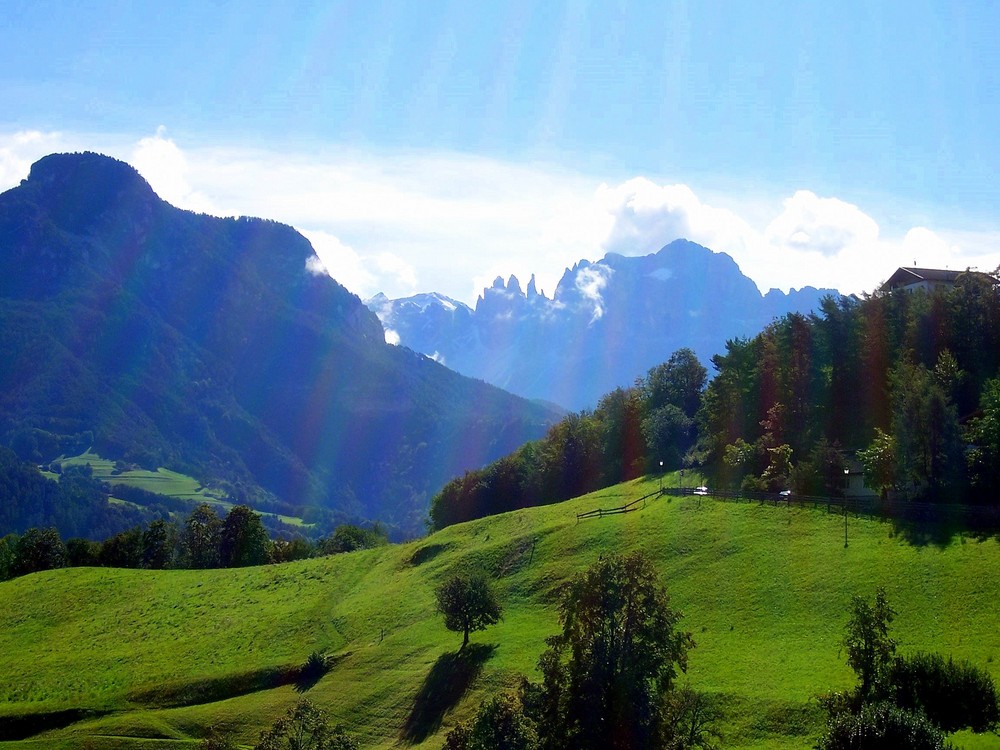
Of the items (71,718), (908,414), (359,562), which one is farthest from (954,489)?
(71,718)

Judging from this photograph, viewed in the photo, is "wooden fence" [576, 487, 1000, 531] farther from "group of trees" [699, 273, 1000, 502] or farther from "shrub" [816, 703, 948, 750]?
"shrub" [816, 703, 948, 750]

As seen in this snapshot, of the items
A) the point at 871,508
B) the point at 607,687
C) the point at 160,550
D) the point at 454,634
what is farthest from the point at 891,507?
the point at 160,550

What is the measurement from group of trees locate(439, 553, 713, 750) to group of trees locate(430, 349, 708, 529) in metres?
68.6

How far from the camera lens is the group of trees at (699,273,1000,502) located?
69.1 m

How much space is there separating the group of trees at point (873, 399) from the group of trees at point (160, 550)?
64246 millimetres

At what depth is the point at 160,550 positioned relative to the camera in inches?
5044

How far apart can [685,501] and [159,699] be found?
4666 cm

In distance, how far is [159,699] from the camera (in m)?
69.2

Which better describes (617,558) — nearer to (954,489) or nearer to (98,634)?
(954,489)

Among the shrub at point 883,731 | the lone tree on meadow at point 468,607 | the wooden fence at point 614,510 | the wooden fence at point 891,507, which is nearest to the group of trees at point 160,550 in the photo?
the wooden fence at point 614,510

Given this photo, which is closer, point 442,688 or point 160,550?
point 442,688

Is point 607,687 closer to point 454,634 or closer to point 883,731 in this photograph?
point 883,731

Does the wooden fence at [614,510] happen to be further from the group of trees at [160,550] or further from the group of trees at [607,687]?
the group of trees at [160,550]

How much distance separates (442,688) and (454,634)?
9.70 m
